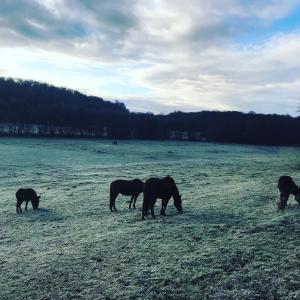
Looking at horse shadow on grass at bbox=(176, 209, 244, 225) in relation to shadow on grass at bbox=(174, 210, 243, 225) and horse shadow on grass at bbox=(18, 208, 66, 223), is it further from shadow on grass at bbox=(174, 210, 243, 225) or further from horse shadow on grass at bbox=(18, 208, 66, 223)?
horse shadow on grass at bbox=(18, 208, 66, 223)

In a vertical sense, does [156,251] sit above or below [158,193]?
below

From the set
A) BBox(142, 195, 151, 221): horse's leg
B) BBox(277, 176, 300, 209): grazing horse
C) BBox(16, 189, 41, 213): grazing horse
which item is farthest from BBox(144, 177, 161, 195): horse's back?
BBox(16, 189, 41, 213): grazing horse

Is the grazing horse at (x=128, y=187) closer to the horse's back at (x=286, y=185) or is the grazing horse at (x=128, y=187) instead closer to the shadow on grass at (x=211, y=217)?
the shadow on grass at (x=211, y=217)

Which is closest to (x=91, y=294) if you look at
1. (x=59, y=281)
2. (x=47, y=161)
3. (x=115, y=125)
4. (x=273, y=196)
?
(x=59, y=281)

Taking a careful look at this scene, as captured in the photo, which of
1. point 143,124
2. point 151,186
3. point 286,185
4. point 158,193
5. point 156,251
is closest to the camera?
point 156,251

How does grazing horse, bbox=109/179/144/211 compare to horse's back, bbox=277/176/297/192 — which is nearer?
horse's back, bbox=277/176/297/192

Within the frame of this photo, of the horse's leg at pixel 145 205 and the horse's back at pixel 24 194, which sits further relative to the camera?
the horse's back at pixel 24 194

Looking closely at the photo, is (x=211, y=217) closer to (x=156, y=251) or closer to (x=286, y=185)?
(x=286, y=185)

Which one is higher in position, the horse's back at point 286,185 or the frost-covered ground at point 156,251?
the horse's back at point 286,185

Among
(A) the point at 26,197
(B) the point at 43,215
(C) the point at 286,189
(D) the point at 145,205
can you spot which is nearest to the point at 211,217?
(D) the point at 145,205

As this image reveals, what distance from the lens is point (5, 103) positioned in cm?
13350

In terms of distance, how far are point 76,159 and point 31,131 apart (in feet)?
197

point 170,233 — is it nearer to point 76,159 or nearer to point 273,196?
point 273,196

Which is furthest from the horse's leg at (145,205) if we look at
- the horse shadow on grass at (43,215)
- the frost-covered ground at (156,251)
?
the horse shadow on grass at (43,215)
